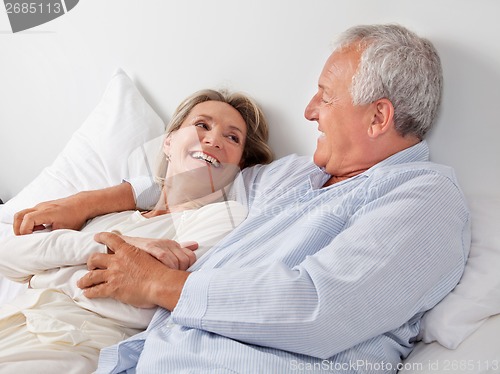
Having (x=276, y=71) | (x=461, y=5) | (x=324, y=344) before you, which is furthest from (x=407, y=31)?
(x=324, y=344)

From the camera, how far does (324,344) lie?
116 cm

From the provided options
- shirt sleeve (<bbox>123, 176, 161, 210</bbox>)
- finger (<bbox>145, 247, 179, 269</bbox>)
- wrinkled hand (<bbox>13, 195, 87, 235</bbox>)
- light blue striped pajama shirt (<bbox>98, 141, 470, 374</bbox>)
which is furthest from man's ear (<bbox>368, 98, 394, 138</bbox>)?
wrinkled hand (<bbox>13, 195, 87, 235</bbox>)

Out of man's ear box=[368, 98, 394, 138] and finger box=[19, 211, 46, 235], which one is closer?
man's ear box=[368, 98, 394, 138]

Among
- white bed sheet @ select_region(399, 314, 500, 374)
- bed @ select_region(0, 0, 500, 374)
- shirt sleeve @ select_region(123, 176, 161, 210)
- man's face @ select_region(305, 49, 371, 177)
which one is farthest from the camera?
shirt sleeve @ select_region(123, 176, 161, 210)

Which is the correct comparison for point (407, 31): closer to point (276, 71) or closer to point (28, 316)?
point (276, 71)

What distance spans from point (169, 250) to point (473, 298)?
2.16 ft

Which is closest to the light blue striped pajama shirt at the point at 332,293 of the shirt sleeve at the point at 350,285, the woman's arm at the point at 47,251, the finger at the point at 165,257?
the shirt sleeve at the point at 350,285

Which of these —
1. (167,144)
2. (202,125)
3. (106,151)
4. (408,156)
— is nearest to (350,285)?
(408,156)

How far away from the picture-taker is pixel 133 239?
60.1 inches

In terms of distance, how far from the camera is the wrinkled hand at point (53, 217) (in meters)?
1.71

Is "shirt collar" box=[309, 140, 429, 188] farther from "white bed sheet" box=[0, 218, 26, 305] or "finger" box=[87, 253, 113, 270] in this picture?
"white bed sheet" box=[0, 218, 26, 305]

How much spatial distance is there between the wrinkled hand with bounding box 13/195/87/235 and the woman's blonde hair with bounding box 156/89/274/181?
0.83 ft

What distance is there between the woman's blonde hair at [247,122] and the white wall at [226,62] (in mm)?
46

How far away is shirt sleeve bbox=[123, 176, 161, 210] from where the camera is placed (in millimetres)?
1837
